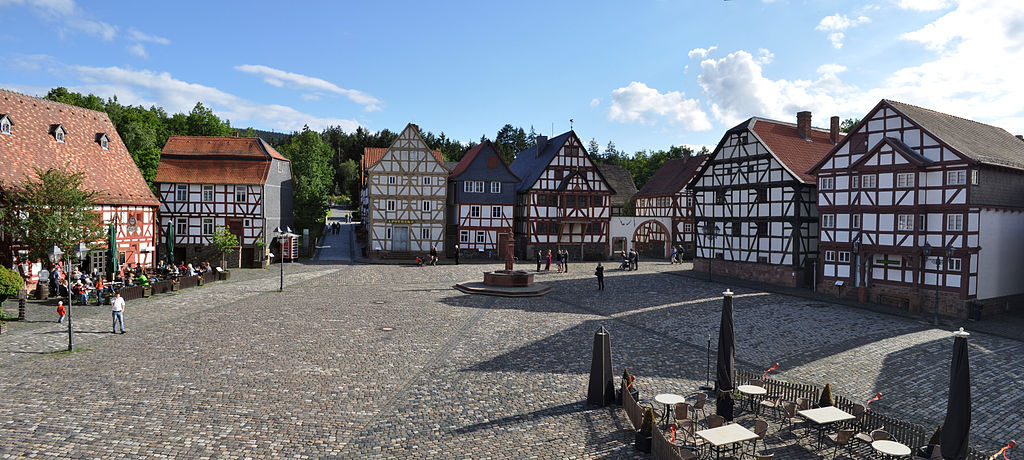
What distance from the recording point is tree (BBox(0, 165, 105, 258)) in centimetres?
2405

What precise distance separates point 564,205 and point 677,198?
12.2 meters

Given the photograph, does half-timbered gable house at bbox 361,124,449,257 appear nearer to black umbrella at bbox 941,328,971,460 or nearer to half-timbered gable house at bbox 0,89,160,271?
half-timbered gable house at bbox 0,89,160,271

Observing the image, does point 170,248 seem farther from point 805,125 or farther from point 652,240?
point 805,125

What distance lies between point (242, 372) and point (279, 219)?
32062 millimetres

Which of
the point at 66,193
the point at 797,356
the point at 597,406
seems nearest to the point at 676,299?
the point at 797,356

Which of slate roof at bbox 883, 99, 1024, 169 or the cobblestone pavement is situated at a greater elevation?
slate roof at bbox 883, 99, 1024, 169

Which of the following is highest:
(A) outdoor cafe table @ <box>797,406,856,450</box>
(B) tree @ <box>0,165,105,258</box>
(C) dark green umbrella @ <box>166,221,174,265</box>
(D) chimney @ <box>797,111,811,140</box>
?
(D) chimney @ <box>797,111,811,140</box>

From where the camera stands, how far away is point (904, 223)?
85.2ft

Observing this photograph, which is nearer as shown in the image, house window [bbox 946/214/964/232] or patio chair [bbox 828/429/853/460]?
patio chair [bbox 828/429/853/460]

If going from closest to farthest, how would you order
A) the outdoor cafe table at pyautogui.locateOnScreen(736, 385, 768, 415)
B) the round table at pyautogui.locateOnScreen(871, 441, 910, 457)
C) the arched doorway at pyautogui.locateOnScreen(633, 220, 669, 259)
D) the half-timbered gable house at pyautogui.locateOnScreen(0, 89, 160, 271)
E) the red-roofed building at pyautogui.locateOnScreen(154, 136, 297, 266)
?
the round table at pyautogui.locateOnScreen(871, 441, 910, 457) → the outdoor cafe table at pyautogui.locateOnScreen(736, 385, 768, 415) → the half-timbered gable house at pyautogui.locateOnScreen(0, 89, 160, 271) → the red-roofed building at pyautogui.locateOnScreen(154, 136, 297, 266) → the arched doorway at pyautogui.locateOnScreen(633, 220, 669, 259)

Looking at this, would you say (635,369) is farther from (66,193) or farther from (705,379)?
(66,193)

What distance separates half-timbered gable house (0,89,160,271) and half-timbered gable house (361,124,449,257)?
15.7m

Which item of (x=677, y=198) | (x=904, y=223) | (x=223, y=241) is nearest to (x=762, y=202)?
(x=904, y=223)

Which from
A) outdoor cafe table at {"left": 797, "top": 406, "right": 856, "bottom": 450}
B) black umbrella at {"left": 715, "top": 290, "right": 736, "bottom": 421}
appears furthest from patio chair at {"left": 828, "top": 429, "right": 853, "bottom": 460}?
black umbrella at {"left": 715, "top": 290, "right": 736, "bottom": 421}
